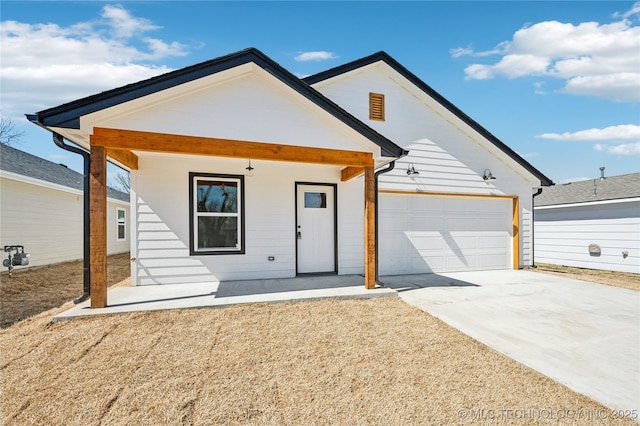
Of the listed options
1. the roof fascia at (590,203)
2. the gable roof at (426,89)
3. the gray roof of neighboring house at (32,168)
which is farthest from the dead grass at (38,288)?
the roof fascia at (590,203)

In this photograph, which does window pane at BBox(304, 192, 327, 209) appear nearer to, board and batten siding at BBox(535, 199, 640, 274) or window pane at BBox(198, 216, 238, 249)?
window pane at BBox(198, 216, 238, 249)

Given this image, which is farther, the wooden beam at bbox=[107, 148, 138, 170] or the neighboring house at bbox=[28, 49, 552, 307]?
the wooden beam at bbox=[107, 148, 138, 170]

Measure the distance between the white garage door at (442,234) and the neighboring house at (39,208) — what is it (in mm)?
10695

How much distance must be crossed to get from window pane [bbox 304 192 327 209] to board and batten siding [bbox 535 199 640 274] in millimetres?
9939

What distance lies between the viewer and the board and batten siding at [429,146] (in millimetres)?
7520

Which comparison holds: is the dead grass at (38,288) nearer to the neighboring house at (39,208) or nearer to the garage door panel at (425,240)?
the neighboring house at (39,208)

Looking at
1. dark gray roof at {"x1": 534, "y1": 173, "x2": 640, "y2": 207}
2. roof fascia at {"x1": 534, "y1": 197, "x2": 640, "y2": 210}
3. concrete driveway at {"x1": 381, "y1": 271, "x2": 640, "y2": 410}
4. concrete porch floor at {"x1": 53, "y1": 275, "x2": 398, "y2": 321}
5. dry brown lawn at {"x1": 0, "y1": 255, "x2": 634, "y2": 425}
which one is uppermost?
dark gray roof at {"x1": 534, "y1": 173, "x2": 640, "y2": 207}

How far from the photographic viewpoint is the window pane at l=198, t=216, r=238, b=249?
6254 mm

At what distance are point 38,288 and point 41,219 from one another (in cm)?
455

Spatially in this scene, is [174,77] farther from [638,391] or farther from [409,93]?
[638,391]

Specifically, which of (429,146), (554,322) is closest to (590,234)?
(429,146)

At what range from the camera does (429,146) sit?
8.02 meters

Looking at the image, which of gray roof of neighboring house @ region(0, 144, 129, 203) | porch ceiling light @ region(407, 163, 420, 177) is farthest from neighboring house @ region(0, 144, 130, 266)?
porch ceiling light @ region(407, 163, 420, 177)

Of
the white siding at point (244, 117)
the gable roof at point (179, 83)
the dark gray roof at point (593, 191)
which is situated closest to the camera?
the gable roof at point (179, 83)
